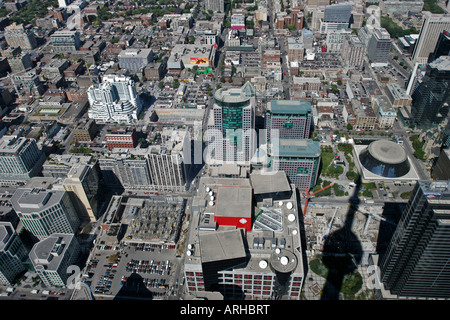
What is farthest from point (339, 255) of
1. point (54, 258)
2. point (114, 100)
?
point (114, 100)

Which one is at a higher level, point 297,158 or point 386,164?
point 297,158

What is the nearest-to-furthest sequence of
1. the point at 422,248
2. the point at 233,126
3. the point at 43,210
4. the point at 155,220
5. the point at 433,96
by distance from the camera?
the point at 422,248 → the point at 43,210 → the point at 155,220 → the point at 233,126 → the point at 433,96

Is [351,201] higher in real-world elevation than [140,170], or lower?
lower

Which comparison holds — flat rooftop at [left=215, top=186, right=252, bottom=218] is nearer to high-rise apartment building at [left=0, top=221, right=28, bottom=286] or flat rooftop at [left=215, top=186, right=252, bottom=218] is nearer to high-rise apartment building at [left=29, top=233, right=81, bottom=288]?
high-rise apartment building at [left=29, top=233, right=81, bottom=288]

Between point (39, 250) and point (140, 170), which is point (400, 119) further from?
point (39, 250)

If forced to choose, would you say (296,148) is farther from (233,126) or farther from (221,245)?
(221,245)
